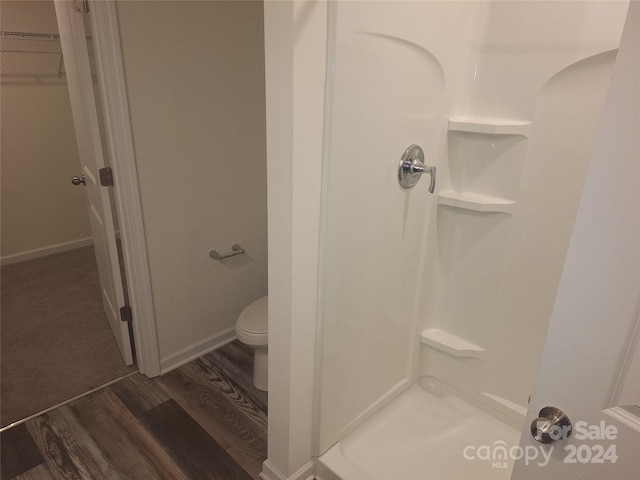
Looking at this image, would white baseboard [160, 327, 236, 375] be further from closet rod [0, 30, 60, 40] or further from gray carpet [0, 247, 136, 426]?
closet rod [0, 30, 60, 40]

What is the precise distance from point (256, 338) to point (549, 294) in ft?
4.07

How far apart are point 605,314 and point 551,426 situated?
0.23 meters

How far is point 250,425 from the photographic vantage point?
187 centimetres

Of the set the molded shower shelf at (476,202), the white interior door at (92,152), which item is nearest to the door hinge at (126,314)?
the white interior door at (92,152)

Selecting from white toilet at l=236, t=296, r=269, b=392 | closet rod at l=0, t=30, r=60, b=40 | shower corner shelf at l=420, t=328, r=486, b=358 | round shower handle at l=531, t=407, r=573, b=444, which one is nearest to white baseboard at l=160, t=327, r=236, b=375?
white toilet at l=236, t=296, r=269, b=392

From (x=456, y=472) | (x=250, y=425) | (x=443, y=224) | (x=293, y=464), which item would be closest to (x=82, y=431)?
(x=250, y=425)

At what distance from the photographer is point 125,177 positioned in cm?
180

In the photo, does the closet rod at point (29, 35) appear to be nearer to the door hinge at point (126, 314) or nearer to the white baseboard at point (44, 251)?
the white baseboard at point (44, 251)

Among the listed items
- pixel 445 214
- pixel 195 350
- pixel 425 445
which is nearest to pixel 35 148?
pixel 195 350

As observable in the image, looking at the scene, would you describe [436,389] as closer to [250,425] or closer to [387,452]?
[387,452]

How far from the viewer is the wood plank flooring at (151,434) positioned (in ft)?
5.35

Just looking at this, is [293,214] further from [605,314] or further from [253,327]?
[253,327]

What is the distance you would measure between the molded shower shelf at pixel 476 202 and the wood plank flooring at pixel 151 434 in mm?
1250

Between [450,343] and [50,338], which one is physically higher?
[450,343]
